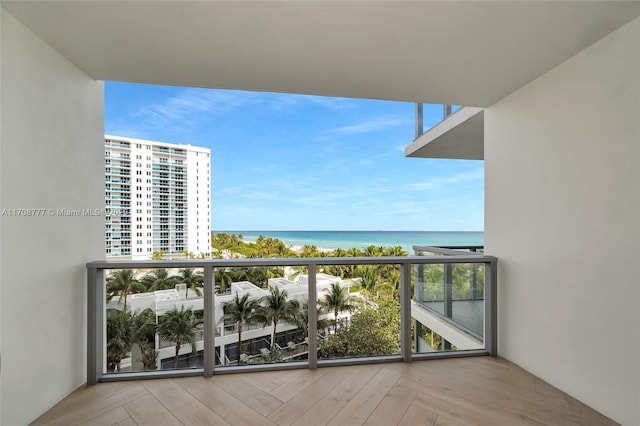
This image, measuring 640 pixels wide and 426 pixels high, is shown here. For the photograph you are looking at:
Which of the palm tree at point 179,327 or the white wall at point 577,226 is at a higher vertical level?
the white wall at point 577,226

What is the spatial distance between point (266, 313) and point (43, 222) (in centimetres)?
173

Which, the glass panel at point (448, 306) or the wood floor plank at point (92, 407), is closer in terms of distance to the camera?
the wood floor plank at point (92, 407)

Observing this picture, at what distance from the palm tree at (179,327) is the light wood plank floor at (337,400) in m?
0.30

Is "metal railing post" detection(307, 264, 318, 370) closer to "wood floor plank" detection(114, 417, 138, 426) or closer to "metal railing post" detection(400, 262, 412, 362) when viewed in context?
"metal railing post" detection(400, 262, 412, 362)

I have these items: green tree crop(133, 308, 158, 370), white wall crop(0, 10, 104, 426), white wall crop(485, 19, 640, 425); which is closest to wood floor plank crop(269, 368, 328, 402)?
green tree crop(133, 308, 158, 370)

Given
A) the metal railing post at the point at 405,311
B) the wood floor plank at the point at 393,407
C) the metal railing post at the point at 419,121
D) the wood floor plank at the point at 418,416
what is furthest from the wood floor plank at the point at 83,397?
the metal railing post at the point at 419,121

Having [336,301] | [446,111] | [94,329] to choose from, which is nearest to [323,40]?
[336,301]

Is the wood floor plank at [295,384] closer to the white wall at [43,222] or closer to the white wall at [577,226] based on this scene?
the white wall at [43,222]

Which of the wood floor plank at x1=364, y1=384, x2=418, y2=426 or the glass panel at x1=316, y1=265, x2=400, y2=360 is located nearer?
the wood floor plank at x1=364, y1=384, x2=418, y2=426

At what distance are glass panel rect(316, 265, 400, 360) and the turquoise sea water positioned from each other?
883 inches

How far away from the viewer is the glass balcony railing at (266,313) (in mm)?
2543

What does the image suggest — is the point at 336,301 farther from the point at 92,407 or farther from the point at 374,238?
the point at 374,238

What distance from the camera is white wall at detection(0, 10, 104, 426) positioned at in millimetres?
1760

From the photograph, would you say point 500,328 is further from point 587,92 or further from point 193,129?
point 193,129
